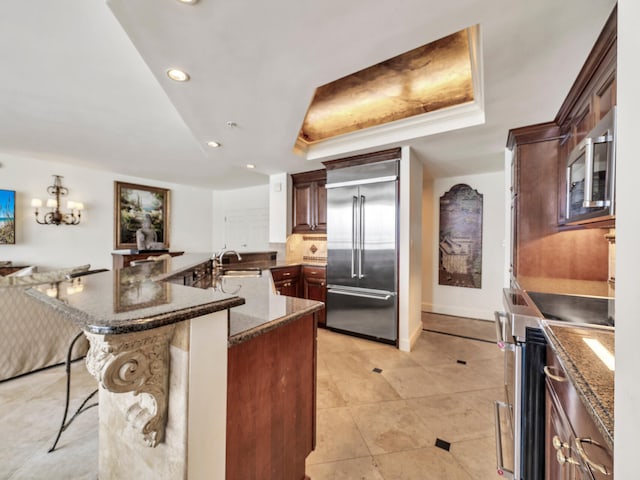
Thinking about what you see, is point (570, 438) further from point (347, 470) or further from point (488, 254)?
point (488, 254)

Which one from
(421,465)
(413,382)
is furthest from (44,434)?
(413,382)

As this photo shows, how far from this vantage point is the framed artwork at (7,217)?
12.8ft

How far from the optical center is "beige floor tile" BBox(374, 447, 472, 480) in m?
1.42

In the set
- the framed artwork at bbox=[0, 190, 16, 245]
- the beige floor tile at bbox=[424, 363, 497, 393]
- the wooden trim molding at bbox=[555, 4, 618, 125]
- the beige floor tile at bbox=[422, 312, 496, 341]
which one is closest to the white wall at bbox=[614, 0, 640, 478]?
the wooden trim molding at bbox=[555, 4, 618, 125]

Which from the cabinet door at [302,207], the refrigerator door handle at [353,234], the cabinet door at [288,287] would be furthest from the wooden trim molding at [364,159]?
the cabinet door at [288,287]

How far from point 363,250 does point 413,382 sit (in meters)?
1.48

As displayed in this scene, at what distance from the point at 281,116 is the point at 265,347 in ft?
6.29

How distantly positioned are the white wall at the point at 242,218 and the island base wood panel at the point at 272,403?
479 centimetres

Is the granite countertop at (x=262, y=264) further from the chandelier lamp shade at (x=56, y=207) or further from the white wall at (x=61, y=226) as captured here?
the chandelier lamp shade at (x=56, y=207)

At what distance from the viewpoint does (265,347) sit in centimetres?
104

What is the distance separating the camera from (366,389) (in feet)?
7.26

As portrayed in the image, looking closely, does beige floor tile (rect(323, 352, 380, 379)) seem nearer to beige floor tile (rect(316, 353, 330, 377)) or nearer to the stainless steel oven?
beige floor tile (rect(316, 353, 330, 377))

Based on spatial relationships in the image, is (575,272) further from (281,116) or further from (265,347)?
(281,116)

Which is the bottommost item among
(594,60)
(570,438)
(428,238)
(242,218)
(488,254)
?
(570,438)
